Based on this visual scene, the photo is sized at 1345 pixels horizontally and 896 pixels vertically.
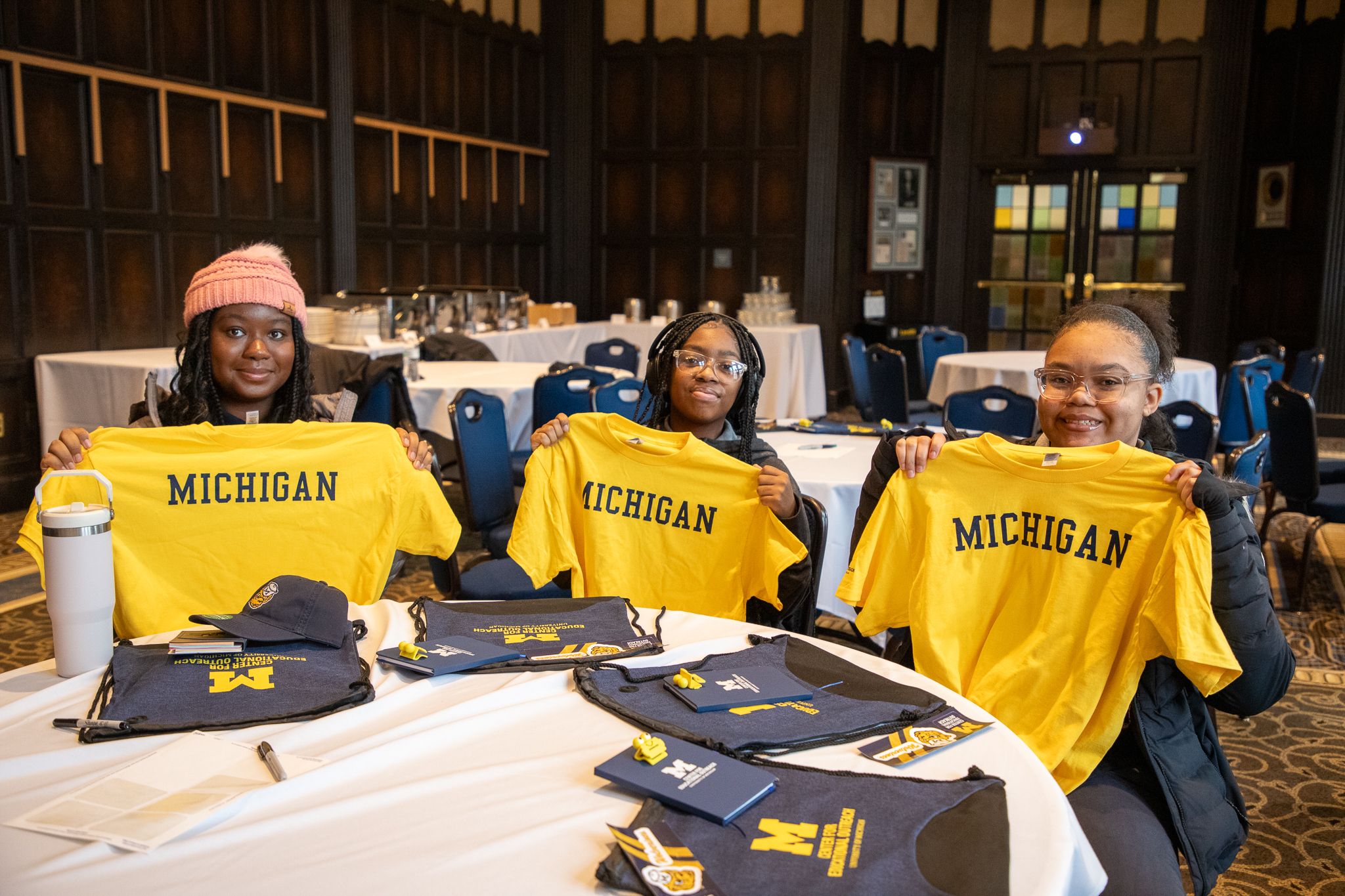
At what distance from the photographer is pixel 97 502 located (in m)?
2.11

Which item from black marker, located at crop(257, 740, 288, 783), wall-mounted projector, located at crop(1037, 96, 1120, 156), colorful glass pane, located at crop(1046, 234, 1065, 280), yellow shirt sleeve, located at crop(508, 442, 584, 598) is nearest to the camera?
black marker, located at crop(257, 740, 288, 783)

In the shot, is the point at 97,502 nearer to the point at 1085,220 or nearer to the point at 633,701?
the point at 633,701

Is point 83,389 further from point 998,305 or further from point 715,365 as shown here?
point 998,305

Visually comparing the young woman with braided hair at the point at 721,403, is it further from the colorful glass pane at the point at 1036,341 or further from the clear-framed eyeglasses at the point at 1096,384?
the colorful glass pane at the point at 1036,341

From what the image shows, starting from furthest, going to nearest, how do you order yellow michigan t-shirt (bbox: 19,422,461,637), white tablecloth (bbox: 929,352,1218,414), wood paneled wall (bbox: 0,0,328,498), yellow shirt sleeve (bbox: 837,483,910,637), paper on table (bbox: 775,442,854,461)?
white tablecloth (bbox: 929,352,1218,414) < wood paneled wall (bbox: 0,0,328,498) < paper on table (bbox: 775,442,854,461) < yellow michigan t-shirt (bbox: 19,422,461,637) < yellow shirt sleeve (bbox: 837,483,910,637)

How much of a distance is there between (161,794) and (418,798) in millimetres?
296

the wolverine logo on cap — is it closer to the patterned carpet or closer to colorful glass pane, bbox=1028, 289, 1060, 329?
the patterned carpet

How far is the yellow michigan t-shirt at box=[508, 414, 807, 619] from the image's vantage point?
2.32 meters

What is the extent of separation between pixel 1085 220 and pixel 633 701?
435 inches

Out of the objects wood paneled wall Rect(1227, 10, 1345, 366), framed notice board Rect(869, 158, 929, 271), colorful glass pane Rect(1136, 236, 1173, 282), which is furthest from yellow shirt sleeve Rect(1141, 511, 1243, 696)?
colorful glass pane Rect(1136, 236, 1173, 282)

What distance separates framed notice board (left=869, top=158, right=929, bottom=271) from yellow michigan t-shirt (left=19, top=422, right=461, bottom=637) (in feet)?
31.9

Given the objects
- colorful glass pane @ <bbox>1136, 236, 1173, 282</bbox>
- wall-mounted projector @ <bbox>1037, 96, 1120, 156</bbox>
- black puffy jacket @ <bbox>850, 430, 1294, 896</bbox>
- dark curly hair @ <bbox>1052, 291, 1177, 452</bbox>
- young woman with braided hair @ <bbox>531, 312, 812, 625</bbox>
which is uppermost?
wall-mounted projector @ <bbox>1037, 96, 1120, 156</bbox>

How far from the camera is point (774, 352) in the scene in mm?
9883

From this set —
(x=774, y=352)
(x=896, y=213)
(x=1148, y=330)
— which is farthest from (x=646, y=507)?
(x=896, y=213)
